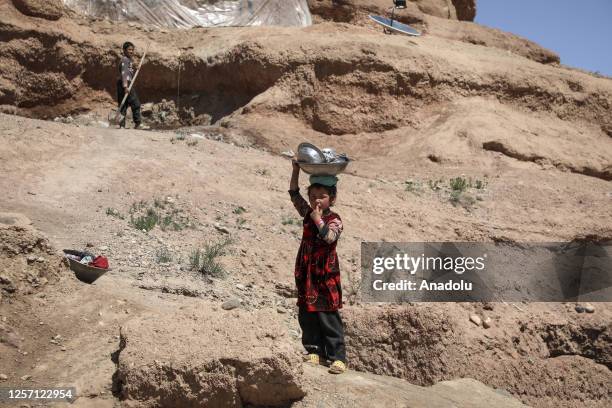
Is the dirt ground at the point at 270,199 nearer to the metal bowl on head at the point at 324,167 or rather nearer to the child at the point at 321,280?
the child at the point at 321,280

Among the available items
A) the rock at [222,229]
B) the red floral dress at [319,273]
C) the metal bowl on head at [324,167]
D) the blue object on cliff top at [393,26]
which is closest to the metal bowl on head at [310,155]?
the metal bowl on head at [324,167]

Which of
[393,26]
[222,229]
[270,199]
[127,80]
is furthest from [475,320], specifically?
[393,26]

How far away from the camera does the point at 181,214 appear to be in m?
7.43

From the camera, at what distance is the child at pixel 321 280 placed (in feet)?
14.1

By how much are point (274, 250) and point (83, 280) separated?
248 cm

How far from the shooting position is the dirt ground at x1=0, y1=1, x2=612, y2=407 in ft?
12.8

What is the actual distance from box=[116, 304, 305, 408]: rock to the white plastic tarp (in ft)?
34.4

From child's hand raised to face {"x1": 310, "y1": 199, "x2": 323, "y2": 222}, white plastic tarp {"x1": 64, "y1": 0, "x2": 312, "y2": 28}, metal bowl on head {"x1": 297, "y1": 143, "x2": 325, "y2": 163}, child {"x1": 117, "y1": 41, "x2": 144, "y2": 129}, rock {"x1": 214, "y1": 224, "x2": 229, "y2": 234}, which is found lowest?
rock {"x1": 214, "y1": 224, "x2": 229, "y2": 234}

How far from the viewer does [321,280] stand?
14.1 feet

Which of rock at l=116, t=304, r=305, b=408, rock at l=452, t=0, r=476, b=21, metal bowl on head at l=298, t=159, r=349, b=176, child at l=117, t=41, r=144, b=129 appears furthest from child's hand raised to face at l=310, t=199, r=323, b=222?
rock at l=452, t=0, r=476, b=21

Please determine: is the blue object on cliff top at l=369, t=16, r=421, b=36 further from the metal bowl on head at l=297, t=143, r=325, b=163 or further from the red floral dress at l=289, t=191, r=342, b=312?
the red floral dress at l=289, t=191, r=342, b=312

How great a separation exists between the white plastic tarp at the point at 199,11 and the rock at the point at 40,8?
3.10ft

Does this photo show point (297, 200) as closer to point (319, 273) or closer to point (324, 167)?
point (324, 167)

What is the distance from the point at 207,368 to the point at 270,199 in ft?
15.9
